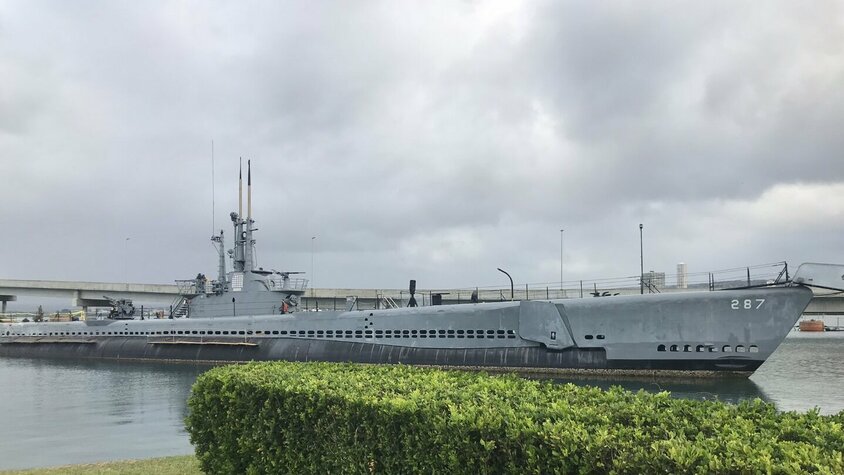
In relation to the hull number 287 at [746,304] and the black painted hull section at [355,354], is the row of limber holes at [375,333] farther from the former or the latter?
the hull number 287 at [746,304]

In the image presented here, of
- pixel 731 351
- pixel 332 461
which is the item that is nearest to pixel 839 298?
pixel 731 351

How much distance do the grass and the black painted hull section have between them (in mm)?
17168

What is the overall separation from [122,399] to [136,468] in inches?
557

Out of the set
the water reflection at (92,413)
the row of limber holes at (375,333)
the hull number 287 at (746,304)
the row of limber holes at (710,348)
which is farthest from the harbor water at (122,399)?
A: the hull number 287 at (746,304)

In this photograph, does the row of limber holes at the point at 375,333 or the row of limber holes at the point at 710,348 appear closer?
the row of limber holes at the point at 710,348

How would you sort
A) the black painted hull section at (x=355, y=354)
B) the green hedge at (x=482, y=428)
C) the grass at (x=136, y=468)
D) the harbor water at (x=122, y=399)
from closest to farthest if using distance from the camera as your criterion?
the green hedge at (x=482, y=428)
the grass at (x=136, y=468)
the harbor water at (x=122, y=399)
the black painted hull section at (x=355, y=354)

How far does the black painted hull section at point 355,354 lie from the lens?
2427cm

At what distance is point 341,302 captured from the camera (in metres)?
78.1

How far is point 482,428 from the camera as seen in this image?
4617 millimetres

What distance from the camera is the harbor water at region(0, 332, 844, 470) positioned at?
47.0 ft

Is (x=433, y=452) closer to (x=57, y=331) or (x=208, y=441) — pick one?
(x=208, y=441)

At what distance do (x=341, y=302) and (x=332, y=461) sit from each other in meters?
72.9

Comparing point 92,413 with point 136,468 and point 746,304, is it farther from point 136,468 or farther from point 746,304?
point 746,304

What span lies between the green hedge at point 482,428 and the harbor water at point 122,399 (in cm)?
374
